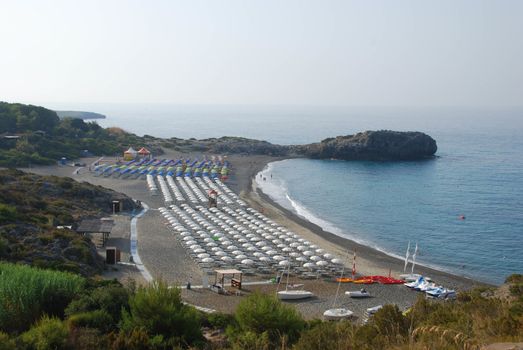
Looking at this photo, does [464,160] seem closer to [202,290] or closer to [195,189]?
[195,189]

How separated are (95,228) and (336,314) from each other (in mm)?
12891

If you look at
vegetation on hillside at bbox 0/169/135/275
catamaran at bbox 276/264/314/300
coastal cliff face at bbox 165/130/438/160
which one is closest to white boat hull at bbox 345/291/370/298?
catamaran at bbox 276/264/314/300

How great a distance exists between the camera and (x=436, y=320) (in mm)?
9523

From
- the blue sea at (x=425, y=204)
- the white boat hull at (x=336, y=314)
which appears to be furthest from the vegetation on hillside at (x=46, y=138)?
the white boat hull at (x=336, y=314)

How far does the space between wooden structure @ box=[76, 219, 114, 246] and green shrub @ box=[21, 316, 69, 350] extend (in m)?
16.4

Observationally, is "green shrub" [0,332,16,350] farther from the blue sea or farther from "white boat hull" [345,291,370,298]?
the blue sea

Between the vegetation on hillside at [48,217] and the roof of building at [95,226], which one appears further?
the roof of building at [95,226]

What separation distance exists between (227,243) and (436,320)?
54.8ft

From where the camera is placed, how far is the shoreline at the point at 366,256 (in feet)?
79.7

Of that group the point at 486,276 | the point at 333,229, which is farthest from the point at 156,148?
the point at 486,276

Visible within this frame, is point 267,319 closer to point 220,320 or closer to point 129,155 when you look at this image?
point 220,320

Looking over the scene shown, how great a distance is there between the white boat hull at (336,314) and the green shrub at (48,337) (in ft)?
33.5

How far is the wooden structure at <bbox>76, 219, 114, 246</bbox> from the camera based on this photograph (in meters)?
24.5

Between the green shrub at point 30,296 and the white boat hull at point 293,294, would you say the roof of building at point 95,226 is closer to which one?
the white boat hull at point 293,294
